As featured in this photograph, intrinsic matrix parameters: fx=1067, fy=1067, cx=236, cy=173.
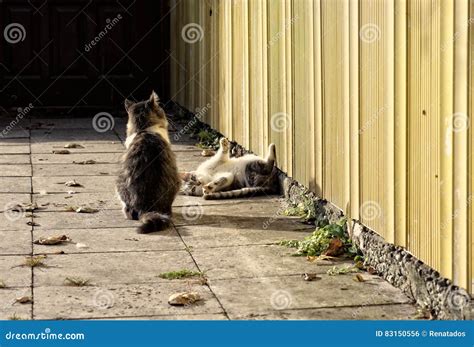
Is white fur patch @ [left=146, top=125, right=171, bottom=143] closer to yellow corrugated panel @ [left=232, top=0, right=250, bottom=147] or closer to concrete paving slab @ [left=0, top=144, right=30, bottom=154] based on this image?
yellow corrugated panel @ [left=232, top=0, right=250, bottom=147]

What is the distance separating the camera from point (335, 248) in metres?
8.19

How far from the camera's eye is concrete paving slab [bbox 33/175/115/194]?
11.2 meters

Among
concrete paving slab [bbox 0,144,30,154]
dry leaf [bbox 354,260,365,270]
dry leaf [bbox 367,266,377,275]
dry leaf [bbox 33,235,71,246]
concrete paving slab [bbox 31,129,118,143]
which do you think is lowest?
concrete paving slab [bbox 31,129,118,143]

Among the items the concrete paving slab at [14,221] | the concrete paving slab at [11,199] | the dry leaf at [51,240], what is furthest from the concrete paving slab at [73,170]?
the dry leaf at [51,240]

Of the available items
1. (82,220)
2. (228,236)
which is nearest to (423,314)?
(228,236)

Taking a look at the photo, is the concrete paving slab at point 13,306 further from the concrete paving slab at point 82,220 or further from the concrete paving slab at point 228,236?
the concrete paving slab at point 82,220

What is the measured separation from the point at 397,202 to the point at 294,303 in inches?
39.1

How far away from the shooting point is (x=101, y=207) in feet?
33.7

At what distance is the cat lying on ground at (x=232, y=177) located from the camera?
1078cm

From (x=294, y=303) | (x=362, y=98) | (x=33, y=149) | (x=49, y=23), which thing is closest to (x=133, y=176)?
(x=362, y=98)

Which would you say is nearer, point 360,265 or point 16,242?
point 360,265

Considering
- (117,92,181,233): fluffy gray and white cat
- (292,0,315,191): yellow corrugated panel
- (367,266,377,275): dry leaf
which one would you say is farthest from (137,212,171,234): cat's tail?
(367,266,377,275): dry leaf

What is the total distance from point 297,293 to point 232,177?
401 cm

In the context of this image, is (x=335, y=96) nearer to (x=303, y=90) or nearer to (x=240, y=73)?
(x=303, y=90)
